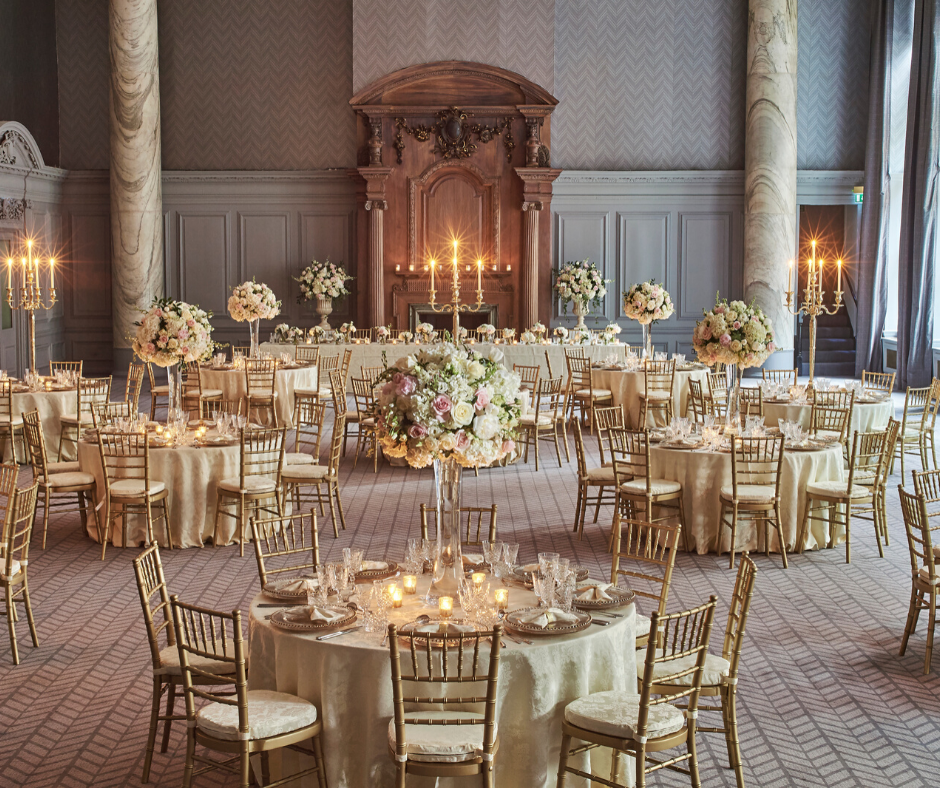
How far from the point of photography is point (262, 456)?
26.2 ft

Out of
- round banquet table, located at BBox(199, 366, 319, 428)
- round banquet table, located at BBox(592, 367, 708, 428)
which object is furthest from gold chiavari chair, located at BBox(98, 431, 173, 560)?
round banquet table, located at BBox(592, 367, 708, 428)

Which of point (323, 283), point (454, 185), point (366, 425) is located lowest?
point (366, 425)

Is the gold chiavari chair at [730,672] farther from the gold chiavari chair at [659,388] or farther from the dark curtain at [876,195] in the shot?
the dark curtain at [876,195]

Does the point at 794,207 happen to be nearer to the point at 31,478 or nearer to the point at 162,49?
the point at 162,49

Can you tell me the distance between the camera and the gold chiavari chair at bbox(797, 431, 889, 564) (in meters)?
7.33

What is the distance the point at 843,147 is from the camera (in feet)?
59.2

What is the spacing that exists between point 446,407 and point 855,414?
688 centimetres

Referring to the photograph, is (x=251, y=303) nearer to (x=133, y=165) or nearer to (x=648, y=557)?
(x=133, y=165)

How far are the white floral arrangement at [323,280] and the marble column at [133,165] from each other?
2472 mm

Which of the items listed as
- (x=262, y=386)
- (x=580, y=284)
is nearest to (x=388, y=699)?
(x=262, y=386)

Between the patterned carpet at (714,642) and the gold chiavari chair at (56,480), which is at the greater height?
the gold chiavari chair at (56,480)

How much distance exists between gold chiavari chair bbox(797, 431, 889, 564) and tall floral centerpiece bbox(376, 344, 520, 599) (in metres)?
3.99

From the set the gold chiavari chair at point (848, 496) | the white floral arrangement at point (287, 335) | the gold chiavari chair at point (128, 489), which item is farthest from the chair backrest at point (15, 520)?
the white floral arrangement at point (287, 335)

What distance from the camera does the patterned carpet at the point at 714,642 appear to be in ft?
14.0
